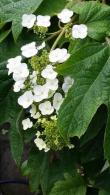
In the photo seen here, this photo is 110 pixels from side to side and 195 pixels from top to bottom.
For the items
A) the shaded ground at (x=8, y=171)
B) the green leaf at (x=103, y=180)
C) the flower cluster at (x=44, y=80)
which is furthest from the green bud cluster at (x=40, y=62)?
the shaded ground at (x=8, y=171)

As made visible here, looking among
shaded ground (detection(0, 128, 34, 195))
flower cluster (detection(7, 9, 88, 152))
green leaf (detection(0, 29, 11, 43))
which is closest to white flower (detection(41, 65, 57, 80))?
flower cluster (detection(7, 9, 88, 152))

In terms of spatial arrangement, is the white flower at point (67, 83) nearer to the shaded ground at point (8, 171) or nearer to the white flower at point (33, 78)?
the white flower at point (33, 78)

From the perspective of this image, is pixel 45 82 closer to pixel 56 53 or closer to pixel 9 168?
pixel 56 53

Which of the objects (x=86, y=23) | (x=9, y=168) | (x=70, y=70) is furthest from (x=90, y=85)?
(x=9, y=168)

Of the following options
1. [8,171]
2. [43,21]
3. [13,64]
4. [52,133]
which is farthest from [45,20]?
[8,171]

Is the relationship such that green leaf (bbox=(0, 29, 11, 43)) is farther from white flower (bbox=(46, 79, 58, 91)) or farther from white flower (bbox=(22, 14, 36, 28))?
white flower (bbox=(46, 79, 58, 91))

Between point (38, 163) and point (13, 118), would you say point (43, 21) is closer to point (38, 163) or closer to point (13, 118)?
point (13, 118)
